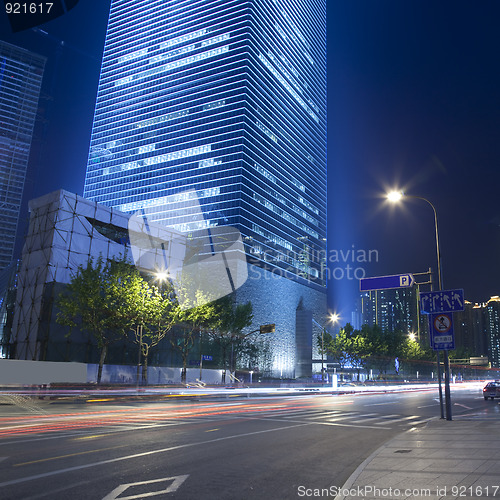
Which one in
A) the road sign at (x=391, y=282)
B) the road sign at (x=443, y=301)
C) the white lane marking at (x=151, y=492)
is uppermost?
the road sign at (x=391, y=282)

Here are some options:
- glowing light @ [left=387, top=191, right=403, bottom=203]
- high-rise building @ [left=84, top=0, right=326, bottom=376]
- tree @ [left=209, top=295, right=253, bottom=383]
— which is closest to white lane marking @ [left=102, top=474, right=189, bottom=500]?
glowing light @ [left=387, top=191, right=403, bottom=203]

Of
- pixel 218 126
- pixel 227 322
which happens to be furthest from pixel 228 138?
pixel 227 322

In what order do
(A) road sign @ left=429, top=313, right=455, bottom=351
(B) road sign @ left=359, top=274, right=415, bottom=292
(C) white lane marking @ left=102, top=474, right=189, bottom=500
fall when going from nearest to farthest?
(C) white lane marking @ left=102, top=474, right=189, bottom=500, (A) road sign @ left=429, top=313, right=455, bottom=351, (B) road sign @ left=359, top=274, right=415, bottom=292

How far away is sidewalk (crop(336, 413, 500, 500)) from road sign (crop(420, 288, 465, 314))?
647 cm

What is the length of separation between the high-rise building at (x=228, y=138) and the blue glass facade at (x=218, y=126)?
1.31 feet

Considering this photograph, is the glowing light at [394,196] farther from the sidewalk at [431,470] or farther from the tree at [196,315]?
the tree at [196,315]

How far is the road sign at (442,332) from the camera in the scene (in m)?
18.1

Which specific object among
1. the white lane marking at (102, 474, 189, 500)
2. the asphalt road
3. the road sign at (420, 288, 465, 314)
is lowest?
the asphalt road

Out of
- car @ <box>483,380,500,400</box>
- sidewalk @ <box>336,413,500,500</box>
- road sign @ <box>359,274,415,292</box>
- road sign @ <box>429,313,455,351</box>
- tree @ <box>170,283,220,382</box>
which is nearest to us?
sidewalk @ <box>336,413,500,500</box>

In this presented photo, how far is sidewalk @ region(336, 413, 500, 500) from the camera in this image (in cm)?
660

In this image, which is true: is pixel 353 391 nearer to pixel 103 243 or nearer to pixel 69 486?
pixel 103 243

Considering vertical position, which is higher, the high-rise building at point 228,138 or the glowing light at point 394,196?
the high-rise building at point 228,138
